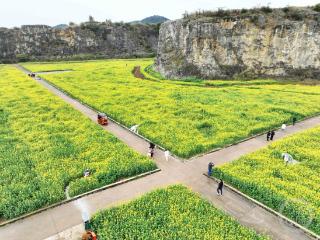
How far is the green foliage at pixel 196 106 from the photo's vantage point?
69.0ft

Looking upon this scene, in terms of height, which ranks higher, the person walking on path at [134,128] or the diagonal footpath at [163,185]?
the person walking on path at [134,128]

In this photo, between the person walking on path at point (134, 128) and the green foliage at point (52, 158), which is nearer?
the green foliage at point (52, 158)

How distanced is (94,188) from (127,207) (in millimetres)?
2720

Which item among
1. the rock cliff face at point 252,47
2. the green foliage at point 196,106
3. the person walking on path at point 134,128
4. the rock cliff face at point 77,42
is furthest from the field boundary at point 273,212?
the rock cliff face at point 77,42

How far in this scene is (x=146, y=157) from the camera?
17.5 metres

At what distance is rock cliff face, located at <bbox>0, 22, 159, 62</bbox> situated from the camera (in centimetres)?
7950

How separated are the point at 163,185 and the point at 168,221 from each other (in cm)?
311

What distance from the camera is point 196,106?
28578 mm

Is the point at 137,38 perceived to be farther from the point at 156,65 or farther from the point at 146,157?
the point at 146,157

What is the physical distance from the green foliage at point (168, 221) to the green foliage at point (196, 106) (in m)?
5.29

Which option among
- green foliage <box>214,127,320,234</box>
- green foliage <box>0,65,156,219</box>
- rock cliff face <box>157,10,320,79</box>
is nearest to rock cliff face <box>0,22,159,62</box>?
rock cliff face <box>157,10,320,79</box>

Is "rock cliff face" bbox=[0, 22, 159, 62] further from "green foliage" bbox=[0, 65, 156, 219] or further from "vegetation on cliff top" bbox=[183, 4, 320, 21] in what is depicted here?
"green foliage" bbox=[0, 65, 156, 219]

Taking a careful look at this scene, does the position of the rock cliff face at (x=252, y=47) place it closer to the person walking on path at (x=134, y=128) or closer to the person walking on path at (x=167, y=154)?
the person walking on path at (x=134, y=128)

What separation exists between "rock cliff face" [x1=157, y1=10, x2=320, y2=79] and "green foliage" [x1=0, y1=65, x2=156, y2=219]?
90.7ft
